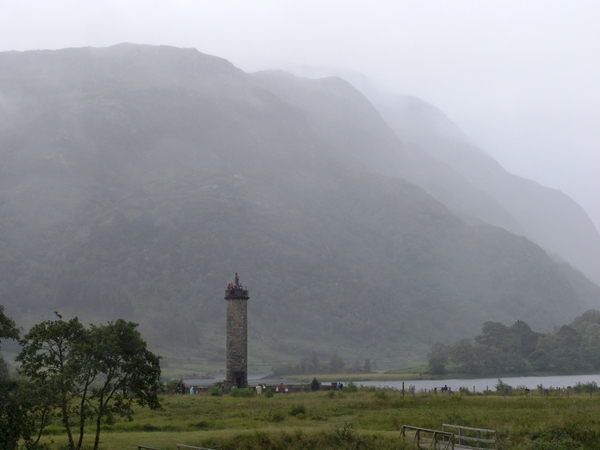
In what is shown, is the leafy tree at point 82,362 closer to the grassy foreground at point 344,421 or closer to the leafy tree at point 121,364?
the leafy tree at point 121,364

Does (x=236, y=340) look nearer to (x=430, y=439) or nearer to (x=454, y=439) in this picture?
(x=430, y=439)

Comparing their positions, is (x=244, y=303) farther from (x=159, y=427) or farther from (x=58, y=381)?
(x=58, y=381)

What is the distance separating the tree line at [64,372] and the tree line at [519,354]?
111629 millimetres

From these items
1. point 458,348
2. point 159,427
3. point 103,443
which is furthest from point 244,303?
point 458,348

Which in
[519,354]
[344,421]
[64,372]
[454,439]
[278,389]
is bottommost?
[454,439]

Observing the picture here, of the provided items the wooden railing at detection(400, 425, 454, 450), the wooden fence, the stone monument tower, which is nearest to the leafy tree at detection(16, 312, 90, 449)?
the wooden railing at detection(400, 425, 454, 450)

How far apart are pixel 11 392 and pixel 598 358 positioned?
135818 mm

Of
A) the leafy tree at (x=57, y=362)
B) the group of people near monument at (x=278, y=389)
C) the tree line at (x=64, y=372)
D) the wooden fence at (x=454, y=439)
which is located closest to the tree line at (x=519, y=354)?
the group of people near monument at (x=278, y=389)

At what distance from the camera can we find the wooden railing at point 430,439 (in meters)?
33.7

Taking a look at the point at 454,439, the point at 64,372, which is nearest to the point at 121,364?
the point at 64,372

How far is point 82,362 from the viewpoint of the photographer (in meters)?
32.2

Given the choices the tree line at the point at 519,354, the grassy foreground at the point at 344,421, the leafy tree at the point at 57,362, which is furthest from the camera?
the tree line at the point at 519,354

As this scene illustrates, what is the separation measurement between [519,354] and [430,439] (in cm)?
11456

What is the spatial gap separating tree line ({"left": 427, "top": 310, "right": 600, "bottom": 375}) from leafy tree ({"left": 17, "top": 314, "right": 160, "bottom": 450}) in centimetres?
11140
